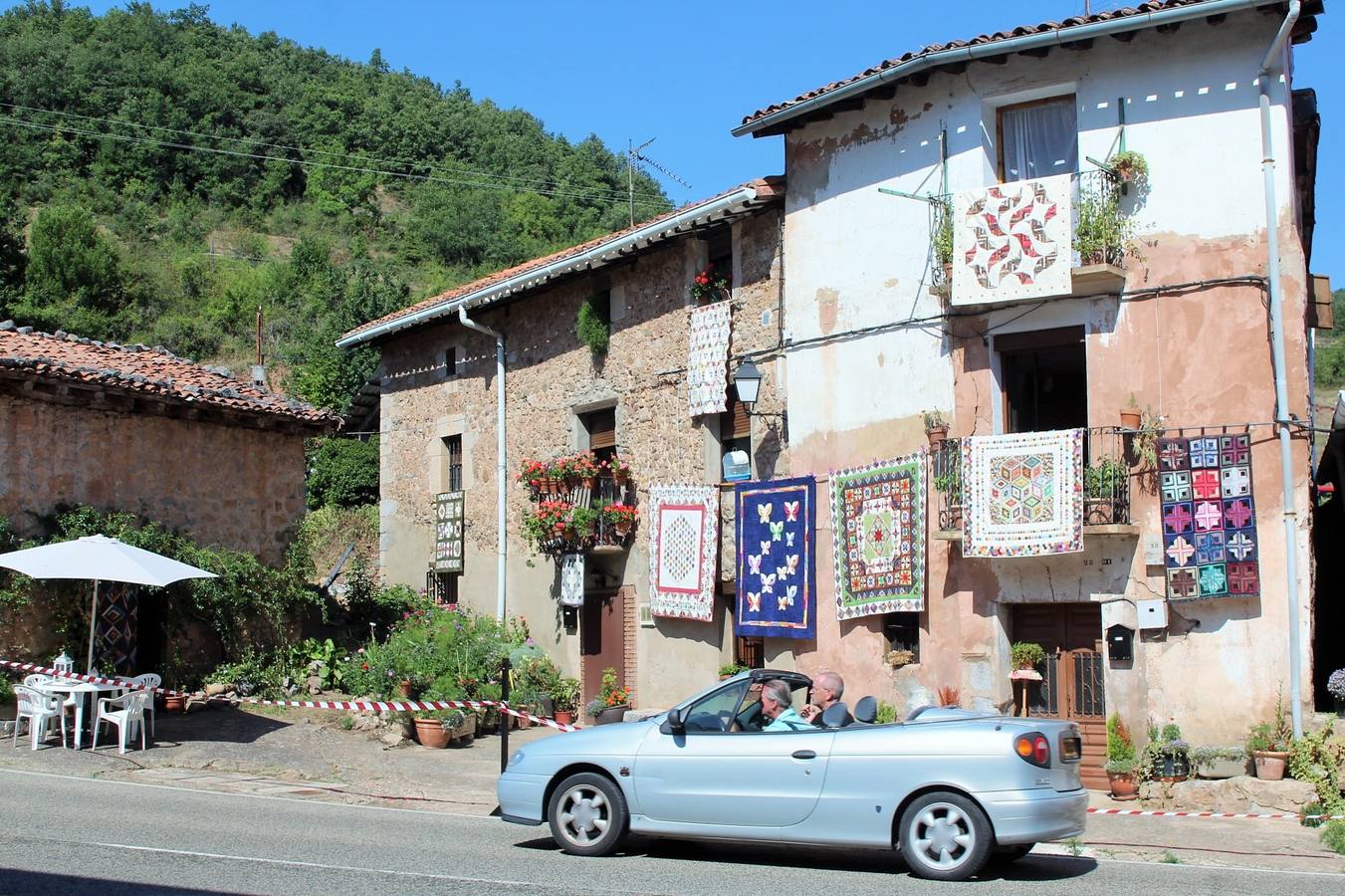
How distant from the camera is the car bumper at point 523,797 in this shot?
9.59 m

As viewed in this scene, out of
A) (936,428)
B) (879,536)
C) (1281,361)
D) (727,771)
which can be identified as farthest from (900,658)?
(727,771)

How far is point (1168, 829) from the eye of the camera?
11.5 meters

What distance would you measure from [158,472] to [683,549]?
7.56 meters

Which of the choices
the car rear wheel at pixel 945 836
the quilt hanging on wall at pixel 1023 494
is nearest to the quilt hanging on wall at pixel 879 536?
the quilt hanging on wall at pixel 1023 494

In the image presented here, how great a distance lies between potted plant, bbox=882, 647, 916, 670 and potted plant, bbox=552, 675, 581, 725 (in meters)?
6.23

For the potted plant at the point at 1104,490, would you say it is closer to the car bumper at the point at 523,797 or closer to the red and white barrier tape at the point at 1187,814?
the red and white barrier tape at the point at 1187,814

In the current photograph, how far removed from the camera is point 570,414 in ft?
68.7

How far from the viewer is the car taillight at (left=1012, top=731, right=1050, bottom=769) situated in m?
8.29

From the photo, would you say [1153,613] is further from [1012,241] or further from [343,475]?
[343,475]

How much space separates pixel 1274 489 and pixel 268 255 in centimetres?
5520

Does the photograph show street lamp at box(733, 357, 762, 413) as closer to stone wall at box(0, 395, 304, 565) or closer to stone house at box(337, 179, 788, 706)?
stone house at box(337, 179, 788, 706)

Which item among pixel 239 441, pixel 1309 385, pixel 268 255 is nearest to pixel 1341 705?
pixel 1309 385

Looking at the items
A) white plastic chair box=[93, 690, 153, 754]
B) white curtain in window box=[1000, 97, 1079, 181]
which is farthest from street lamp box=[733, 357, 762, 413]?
white plastic chair box=[93, 690, 153, 754]

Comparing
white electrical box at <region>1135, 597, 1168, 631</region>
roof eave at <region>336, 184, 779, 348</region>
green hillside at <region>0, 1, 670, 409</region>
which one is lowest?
white electrical box at <region>1135, 597, 1168, 631</region>
